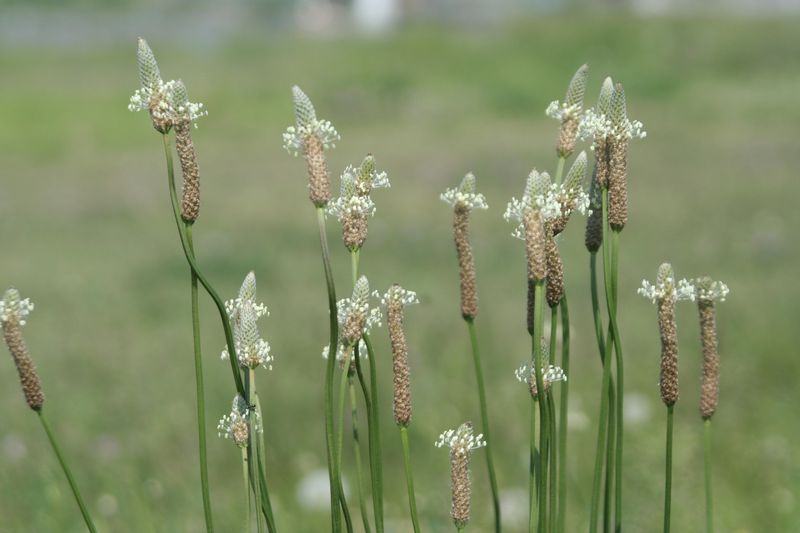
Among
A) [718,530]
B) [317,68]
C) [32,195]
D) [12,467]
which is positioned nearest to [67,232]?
[32,195]

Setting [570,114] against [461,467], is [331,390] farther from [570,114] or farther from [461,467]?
[570,114]

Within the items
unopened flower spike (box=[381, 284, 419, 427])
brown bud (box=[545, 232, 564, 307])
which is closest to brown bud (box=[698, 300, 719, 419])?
brown bud (box=[545, 232, 564, 307])

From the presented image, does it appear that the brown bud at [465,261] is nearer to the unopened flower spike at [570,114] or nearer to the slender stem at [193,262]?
the unopened flower spike at [570,114]

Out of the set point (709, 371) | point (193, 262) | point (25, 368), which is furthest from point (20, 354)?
point (709, 371)

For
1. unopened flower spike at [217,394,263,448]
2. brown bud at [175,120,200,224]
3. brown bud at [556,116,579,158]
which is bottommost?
unopened flower spike at [217,394,263,448]

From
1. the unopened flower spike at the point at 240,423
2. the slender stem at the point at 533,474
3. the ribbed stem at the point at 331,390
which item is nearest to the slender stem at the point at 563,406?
the slender stem at the point at 533,474

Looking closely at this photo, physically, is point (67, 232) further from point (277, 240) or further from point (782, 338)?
point (782, 338)

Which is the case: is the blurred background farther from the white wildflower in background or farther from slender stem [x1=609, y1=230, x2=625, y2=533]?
the white wildflower in background
